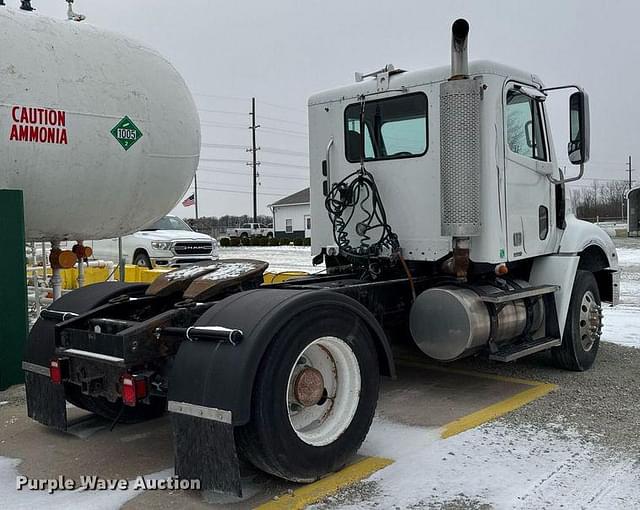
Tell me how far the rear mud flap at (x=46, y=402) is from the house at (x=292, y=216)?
46.5 metres

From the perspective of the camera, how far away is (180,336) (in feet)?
13.2

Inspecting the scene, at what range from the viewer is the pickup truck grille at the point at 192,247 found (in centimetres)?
1588

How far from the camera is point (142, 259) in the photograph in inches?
641

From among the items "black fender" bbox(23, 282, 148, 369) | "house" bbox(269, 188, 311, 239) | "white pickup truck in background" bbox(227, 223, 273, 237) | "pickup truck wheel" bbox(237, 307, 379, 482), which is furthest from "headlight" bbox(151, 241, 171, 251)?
"white pickup truck in background" bbox(227, 223, 273, 237)

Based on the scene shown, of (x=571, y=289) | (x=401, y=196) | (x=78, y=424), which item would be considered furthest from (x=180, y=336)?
(x=571, y=289)

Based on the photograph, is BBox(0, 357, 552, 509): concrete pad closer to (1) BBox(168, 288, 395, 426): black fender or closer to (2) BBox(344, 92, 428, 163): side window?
(1) BBox(168, 288, 395, 426): black fender

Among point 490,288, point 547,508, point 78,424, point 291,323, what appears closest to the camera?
point 547,508

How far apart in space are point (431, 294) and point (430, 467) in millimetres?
1718

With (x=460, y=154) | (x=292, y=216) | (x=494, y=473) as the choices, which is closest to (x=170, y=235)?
(x=460, y=154)

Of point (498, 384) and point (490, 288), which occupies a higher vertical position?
point (490, 288)

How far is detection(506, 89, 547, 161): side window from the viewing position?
5.99 m

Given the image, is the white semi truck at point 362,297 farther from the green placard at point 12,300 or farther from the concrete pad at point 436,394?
the green placard at point 12,300

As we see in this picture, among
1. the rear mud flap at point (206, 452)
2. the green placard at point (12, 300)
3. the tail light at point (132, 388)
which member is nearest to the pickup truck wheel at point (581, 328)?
the rear mud flap at point (206, 452)

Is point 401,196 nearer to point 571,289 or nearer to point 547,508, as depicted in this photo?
point 571,289
